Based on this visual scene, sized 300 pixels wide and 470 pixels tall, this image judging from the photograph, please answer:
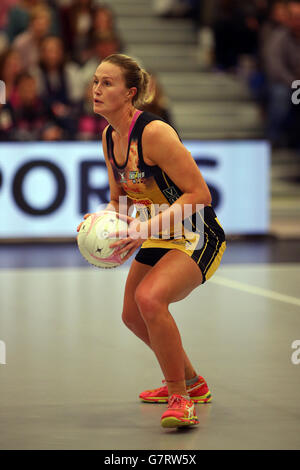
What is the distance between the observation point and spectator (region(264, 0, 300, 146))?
14.5 m

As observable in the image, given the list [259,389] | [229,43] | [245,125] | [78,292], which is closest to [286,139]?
[245,125]

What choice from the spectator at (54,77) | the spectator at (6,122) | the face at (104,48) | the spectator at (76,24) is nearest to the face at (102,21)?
the spectator at (76,24)

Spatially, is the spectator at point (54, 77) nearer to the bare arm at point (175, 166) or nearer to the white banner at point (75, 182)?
the white banner at point (75, 182)

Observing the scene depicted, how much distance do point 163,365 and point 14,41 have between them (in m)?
10.6

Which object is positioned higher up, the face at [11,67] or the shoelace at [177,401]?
the face at [11,67]

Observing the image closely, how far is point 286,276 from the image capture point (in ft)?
31.1

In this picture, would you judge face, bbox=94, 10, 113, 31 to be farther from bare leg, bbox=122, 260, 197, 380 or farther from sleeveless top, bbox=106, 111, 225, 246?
Result: bare leg, bbox=122, 260, 197, 380

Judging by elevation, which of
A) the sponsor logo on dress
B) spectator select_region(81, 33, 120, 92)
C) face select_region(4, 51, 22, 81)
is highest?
spectator select_region(81, 33, 120, 92)

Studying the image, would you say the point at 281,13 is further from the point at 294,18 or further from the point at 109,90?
the point at 109,90

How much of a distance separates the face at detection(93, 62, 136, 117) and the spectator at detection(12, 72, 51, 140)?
24.9 feet

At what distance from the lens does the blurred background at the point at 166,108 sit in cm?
1206

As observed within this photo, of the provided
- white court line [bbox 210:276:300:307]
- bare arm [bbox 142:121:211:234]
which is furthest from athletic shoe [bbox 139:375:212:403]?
white court line [bbox 210:276:300:307]
